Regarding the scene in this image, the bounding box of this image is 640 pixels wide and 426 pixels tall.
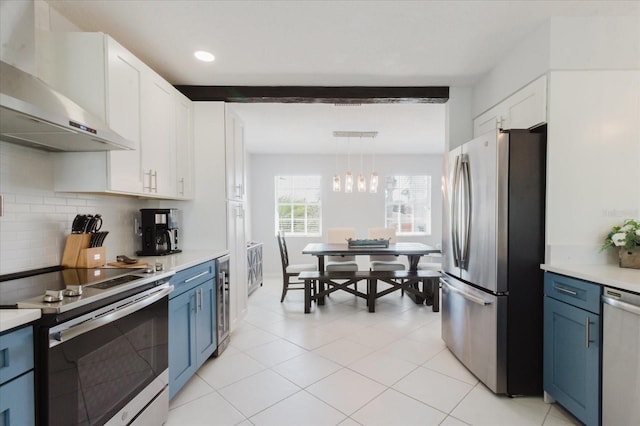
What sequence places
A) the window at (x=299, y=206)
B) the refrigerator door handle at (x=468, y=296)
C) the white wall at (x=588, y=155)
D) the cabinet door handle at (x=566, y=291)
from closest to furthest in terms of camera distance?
the cabinet door handle at (x=566, y=291) → the white wall at (x=588, y=155) → the refrigerator door handle at (x=468, y=296) → the window at (x=299, y=206)

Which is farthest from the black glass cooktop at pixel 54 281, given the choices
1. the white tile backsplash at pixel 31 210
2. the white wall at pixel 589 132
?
the white wall at pixel 589 132

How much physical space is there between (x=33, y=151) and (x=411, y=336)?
3371 mm

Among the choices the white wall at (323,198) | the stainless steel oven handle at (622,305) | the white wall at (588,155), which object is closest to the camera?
the stainless steel oven handle at (622,305)

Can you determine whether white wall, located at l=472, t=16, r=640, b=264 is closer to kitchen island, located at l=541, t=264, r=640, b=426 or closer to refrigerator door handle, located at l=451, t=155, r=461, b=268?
kitchen island, located at l=541, t=264, r=640, b=426

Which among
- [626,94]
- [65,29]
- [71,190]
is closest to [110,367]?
[71,190]

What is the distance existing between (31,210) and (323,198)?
4.86 meters

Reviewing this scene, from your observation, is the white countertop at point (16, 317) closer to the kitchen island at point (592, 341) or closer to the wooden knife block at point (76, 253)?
the wooden knife block at point (76, 253)

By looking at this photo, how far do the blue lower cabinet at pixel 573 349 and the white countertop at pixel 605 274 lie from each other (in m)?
0.05

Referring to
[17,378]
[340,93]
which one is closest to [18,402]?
Answer: [17,378]

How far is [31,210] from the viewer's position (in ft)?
5.51

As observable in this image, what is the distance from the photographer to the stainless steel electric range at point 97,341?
1081 mm

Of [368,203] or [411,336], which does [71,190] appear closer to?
[411,336]

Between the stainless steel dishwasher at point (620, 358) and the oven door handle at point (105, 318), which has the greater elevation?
the oven door handle at point (105, 318)

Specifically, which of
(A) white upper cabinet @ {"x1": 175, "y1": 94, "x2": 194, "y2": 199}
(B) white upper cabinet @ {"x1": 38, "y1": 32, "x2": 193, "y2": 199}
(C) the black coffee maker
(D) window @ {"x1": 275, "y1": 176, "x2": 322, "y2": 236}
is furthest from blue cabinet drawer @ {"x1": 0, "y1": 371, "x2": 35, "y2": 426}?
(D) window @ {"x1": 275, "y1": 176, "x2": 322, "y2": 236}
